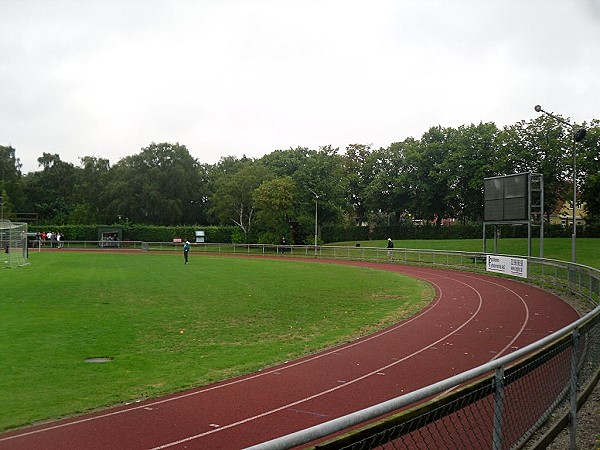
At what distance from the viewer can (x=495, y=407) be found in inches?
170

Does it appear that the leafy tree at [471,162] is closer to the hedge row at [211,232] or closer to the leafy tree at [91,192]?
the hedge row at [211,232]

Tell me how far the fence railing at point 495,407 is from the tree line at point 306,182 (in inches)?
1846

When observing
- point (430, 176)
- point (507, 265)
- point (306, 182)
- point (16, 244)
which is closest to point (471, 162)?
point (430, 176)

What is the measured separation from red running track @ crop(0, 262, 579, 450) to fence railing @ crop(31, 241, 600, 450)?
5.44 ft

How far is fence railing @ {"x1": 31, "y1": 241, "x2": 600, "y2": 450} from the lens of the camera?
9.70 ft

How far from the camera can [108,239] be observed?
2586 inches

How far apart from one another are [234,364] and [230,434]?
3.77 metres

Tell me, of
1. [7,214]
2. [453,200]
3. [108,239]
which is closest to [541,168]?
[453,200]

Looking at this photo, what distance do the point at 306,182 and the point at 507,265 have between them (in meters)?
36.3

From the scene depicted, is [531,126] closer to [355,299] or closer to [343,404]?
[355,299]

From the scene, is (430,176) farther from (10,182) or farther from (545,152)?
(10,182)

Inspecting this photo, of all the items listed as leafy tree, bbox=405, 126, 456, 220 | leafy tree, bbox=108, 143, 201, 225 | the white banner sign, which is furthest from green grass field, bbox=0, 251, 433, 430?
leafy tree, bbox=108, 143, 201, 225

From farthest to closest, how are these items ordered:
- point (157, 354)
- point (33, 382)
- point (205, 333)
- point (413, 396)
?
point (205, 333) < point (157, 354) < point (33, 382) < point (413, 396)

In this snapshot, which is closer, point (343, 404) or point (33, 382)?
point (343, 404)
